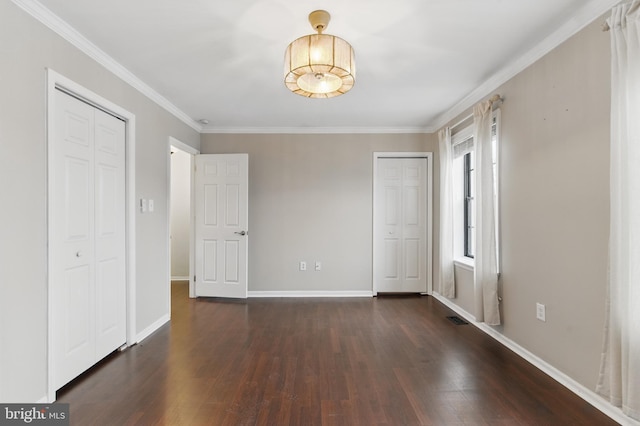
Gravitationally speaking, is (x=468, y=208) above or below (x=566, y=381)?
above

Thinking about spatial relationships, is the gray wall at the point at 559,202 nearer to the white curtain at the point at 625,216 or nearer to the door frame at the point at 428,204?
the white curtain at the point at 625,216

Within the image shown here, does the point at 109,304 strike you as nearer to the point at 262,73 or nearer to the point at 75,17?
the point at 75,17

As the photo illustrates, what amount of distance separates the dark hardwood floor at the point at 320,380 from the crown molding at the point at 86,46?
8.00ft

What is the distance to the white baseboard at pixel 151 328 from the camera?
3031 mm

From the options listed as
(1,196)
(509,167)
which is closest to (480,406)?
(509,167)

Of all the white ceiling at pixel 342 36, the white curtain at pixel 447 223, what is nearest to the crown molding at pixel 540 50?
the white ceiling at pixel 342 36

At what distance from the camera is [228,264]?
4.42 metres

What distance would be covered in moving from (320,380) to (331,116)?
10.1ft

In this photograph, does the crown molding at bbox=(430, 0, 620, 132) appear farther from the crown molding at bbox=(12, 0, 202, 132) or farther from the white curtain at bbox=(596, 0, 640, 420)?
the crown molding at bbox=(12, 0, 202, 132)

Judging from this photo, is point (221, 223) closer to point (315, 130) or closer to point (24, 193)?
point (315, 130)

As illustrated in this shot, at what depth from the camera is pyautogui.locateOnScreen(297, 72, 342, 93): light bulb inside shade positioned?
7.08 ft

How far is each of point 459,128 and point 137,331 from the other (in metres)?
4.16

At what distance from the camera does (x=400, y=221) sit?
4.66 metres

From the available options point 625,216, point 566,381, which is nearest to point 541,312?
point 566,381
